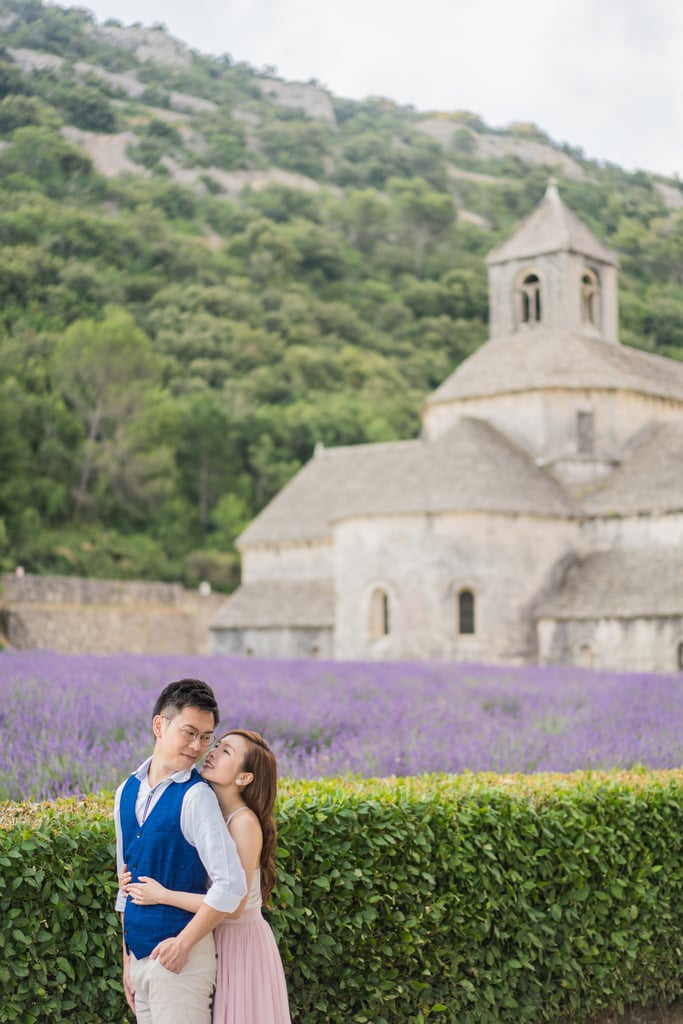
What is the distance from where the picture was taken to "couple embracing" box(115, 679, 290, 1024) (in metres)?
4.44

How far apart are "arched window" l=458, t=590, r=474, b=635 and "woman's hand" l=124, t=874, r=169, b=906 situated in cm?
2717

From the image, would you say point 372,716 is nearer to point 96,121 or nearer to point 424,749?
point 424,749

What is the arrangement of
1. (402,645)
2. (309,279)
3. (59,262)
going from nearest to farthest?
(402,645) → (59,262) → (309,279)

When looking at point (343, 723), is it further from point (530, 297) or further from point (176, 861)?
point (530, 297)

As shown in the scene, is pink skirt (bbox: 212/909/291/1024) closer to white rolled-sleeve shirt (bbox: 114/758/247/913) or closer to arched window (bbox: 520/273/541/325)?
white rolled-sleeve shirt (bbox: 114/758/247/913)

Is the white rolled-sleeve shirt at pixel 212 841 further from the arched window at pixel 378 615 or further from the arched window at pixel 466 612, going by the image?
the arched window at pixel 378 615

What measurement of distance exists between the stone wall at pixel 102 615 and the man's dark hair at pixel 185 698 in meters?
34.8

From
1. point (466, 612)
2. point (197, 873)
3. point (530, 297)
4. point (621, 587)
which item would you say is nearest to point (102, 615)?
point (466, 612)

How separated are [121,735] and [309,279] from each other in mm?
83191

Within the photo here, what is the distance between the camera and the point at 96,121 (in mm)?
104750

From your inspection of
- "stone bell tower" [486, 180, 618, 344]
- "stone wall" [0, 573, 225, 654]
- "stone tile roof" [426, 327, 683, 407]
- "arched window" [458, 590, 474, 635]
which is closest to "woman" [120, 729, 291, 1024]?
"arched window" [458, 590, 474, 635]

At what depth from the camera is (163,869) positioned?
453 cm

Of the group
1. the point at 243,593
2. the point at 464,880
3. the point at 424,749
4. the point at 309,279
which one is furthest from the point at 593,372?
the point at 309,279

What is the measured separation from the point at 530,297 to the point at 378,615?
1270 centimetres
